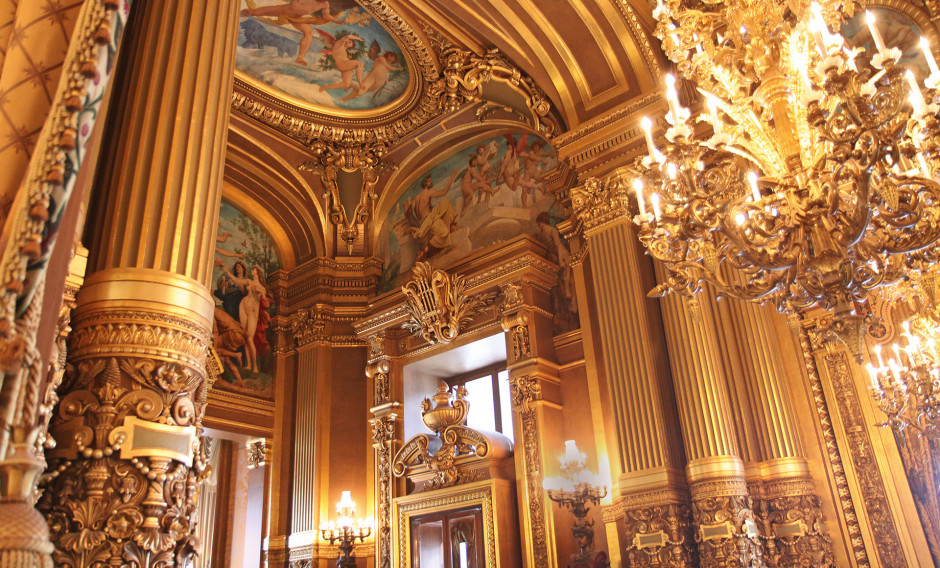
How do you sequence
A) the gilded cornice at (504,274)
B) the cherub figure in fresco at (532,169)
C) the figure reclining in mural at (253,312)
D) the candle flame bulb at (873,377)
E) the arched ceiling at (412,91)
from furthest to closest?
the figure reclining in mural at (253,312) → the cherub figure in fresco at (532,169) → the gilded cornice at (504,274) → the arched ceiling at (412,91) → the candle flame bulb at (873,377)

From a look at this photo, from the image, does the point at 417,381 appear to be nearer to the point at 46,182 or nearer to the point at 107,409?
the point at 107,409

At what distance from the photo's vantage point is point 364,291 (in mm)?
11258

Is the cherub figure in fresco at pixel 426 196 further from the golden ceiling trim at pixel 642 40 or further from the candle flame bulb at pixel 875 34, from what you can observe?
the candle flame bulb at pixel 875 34

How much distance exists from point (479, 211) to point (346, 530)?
189 inches

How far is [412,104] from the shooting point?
10672 mm

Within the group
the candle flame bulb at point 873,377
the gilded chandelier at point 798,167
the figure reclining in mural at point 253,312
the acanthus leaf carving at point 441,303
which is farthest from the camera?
the figure reclining in mural at point 253,312

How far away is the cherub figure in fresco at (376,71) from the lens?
9.93 metres

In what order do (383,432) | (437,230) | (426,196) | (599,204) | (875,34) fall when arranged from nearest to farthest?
1. (875,34)
2. (599,204)
3. (383,432)
4. (437,230)
5. (426,196)

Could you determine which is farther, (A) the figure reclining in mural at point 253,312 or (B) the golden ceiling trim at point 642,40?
(A) the figure reclining in mural at point 253,312

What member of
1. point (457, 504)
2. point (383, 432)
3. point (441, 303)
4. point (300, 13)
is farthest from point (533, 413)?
point (300, 13)

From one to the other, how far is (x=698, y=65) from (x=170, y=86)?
10.8 feet

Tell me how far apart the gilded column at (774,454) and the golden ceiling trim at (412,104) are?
12.8ft

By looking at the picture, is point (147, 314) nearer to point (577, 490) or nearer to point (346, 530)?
point (577, 490)

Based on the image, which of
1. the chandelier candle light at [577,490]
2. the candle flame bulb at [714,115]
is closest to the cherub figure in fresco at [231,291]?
the chandelier candle light at [577,490]
